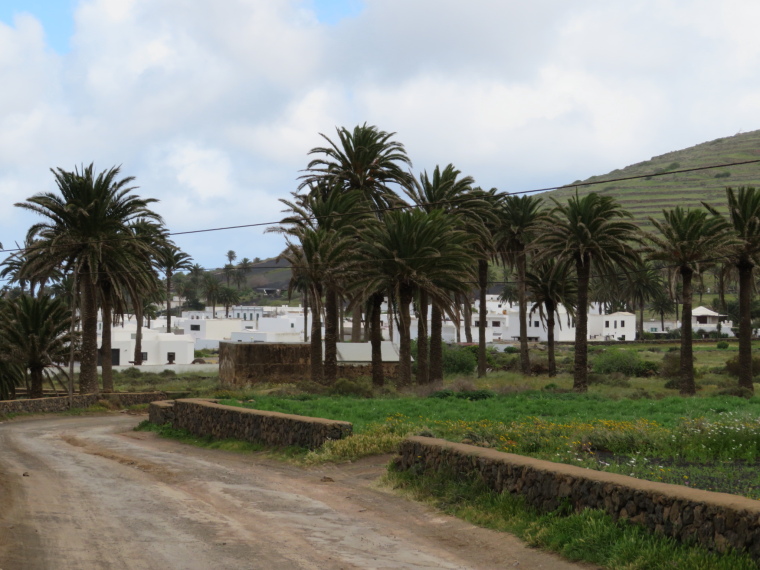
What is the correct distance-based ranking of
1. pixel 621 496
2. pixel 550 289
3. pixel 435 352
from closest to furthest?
pixel 621 496 → pixel 435 352 → pixel 550 289

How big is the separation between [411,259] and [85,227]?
53.4 ft

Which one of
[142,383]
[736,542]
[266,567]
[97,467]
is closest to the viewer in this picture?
[736,542]

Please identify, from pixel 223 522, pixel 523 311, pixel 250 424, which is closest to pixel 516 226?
pixel 523 311

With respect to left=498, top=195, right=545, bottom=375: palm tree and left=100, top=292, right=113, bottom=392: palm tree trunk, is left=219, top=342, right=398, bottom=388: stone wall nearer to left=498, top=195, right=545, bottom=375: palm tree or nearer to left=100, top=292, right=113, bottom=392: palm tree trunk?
left=100, top=292, right=113, bottom=392: palm tree trunk

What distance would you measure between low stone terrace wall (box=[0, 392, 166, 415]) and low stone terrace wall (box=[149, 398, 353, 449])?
11.3 m

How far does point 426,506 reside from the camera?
1304cm

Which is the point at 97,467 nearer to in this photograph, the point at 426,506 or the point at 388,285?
the point at 426,506

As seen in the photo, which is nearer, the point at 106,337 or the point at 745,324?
the point at 745,324

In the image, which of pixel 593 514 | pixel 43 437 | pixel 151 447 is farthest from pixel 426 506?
pixel 43 437

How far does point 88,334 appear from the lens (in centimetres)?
4206

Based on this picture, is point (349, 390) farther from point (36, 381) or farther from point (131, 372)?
point (131, 372)

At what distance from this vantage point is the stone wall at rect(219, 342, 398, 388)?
4969 cm

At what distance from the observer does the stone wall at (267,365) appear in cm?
4969

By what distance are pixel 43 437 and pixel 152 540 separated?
60.0ft
